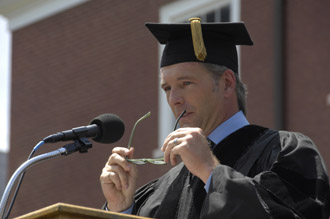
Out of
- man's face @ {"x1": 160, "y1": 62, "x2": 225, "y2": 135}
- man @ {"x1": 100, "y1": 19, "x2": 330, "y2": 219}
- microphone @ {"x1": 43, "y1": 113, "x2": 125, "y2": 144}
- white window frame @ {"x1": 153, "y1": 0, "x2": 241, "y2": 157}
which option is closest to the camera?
man @ {"x1": 100, "y1": 19, "x2": 330, "y2": 219}

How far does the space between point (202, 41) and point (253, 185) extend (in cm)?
123

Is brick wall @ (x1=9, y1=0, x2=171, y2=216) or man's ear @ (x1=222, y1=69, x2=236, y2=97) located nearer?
man's ear @ (x1=222, y1=69, x2=236, y2=97)

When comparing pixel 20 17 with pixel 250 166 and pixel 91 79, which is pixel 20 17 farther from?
pixel 250 166

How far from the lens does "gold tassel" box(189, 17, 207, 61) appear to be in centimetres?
529

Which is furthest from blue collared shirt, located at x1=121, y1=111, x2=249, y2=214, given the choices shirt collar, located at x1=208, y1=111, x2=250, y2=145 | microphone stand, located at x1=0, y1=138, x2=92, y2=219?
microphone stand, located at x1=0, y1=138, x2=92, y2=219

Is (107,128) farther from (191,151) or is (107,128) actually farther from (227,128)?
(227,128)

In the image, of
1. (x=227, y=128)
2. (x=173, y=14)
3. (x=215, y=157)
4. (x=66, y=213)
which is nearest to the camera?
(x=66, y=213)

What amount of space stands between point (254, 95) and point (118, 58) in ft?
9.03

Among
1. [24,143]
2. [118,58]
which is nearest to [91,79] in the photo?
[118,58]

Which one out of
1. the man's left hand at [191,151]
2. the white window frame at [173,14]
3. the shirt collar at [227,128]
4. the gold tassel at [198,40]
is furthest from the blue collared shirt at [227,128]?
the white window frame at [173,14]

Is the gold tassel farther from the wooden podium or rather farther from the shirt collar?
the wooden podium

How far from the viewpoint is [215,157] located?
181 inches

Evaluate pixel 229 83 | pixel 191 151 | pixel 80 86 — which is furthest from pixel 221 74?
pixel 80 86

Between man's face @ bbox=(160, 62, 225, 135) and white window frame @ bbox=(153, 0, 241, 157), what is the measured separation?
7.23 meters
